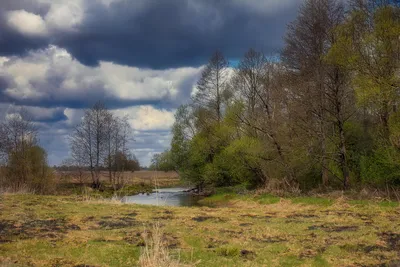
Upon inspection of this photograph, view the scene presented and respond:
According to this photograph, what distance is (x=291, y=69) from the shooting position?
93.4ft

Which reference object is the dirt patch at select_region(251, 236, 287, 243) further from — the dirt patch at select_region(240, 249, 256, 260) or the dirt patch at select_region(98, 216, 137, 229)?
the dirt patch at select_region(98, 216, 137, 229)

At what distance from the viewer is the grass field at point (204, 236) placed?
9.71 metres

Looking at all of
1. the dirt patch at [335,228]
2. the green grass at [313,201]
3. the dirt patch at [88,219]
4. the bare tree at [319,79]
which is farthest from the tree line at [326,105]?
the dirt patch at [88,219]

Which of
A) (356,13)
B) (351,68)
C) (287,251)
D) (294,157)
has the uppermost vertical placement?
(356,13)

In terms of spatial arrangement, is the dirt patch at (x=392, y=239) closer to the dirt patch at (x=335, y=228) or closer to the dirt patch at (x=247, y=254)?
the dirt patch at (x=335, y=228)

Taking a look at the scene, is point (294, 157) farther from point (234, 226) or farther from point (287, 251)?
point (287, 251)

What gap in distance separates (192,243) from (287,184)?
2050cm

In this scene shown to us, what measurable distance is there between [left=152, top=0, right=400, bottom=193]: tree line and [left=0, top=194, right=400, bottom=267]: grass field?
19.6 ft

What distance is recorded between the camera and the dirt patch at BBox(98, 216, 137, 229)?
1416 centimetres

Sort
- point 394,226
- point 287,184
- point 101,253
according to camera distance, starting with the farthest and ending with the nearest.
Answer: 1. point 287,184
2. point 394,226
3. point 101,253

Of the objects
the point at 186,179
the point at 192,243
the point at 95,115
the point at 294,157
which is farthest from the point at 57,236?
the point at 95,115

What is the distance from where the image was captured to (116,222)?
49.1 feet

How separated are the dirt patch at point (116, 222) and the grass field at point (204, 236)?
0.12 ft

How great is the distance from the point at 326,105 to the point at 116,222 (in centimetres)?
1704
